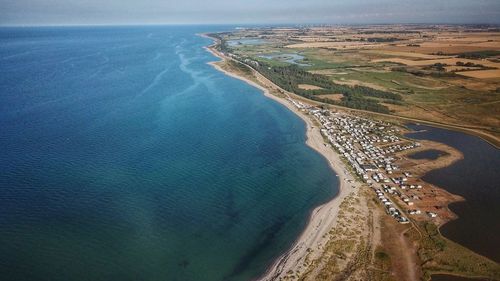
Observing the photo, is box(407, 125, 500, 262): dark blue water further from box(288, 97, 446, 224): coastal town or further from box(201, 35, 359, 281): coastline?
box(201, 35, 359, 281): coastline

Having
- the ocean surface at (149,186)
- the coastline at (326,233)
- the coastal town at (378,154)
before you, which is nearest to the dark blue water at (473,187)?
the coastline at (326,233)

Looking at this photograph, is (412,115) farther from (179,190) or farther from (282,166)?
(179,190)

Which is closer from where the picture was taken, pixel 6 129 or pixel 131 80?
pixel 6 129

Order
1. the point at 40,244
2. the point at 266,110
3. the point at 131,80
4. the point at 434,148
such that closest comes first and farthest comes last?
the point at 40,244 < the point at 434,148 < the point at 266,110 < the point at 131,80

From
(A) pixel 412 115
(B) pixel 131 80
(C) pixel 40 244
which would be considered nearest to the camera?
(C) pixel 40 244

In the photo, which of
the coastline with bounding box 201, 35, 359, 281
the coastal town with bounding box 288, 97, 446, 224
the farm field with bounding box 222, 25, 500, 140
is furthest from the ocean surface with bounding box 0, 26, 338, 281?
the farm field with bounding box 222, 25, 500, 140

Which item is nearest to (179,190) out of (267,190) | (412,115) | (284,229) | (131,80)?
(267,190)
